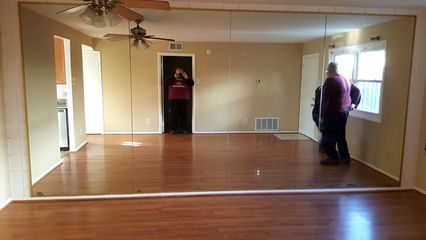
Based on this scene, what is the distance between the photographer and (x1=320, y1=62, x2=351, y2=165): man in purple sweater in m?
3.92

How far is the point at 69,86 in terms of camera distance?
3.54m

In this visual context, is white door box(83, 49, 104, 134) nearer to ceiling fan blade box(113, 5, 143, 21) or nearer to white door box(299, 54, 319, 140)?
ceiling fan blade box(113, 5, 143, 21)

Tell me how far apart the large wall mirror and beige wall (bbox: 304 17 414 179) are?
12 millimetres

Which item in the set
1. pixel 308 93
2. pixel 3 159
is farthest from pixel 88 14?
pixel 308 93

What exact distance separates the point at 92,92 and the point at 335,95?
306 cm

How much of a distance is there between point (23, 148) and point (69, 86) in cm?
83

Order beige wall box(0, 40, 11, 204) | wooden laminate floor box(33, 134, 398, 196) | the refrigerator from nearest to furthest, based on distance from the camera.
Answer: beige wall box(0, 40, 11, 204) < the refrigerator < wooden laminate floor box(33, 134, 398, 196)

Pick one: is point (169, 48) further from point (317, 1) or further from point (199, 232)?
point (199, 232)

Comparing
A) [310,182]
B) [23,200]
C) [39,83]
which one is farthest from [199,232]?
[39,83]

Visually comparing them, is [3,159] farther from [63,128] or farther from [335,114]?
[335,114]

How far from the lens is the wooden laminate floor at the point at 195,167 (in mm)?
3666

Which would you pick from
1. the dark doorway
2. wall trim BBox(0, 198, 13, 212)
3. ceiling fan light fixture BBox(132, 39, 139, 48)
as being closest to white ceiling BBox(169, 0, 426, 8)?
ceiling fan light fixture BBox(132, 39, 139, 48)

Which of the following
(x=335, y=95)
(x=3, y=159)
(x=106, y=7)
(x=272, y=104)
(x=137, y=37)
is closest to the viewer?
(x=106, y=7)

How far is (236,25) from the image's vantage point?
380 centimetres
